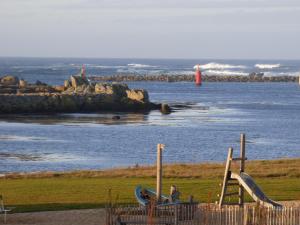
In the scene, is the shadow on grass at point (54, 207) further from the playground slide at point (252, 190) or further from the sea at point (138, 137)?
the sea at point (138, 137)

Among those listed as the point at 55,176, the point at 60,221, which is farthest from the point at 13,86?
the point at 60,221

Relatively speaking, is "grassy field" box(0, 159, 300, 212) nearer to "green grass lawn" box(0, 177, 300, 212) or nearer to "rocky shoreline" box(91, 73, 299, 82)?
"green grass lawn" box(0, 177, 300, 212)

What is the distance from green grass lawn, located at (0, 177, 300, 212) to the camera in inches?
1037

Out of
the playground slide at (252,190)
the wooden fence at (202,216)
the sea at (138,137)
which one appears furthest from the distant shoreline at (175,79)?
the wooden fence at (202,216)

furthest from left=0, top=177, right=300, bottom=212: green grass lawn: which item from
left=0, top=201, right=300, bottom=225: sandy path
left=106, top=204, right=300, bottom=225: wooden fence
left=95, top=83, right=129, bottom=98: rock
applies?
left=95, top=83, right=129, bottom=98: rock

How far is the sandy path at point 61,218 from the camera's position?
2289cm

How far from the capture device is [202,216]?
21.5 meters

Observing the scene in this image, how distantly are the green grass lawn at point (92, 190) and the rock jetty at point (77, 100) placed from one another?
160ft

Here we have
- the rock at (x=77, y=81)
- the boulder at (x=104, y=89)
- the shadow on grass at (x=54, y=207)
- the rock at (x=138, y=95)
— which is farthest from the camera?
the rock at (x=77, y=81)

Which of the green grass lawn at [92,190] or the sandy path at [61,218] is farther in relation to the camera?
the green grass lawn at [92,190]

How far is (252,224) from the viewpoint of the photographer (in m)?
20.3

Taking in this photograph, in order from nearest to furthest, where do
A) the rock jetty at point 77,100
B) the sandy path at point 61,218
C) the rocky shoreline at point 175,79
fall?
1. the sandy path at point 61,218
2. the rock jetty at point 77,100
3. the rocky shoreline at point 175,79

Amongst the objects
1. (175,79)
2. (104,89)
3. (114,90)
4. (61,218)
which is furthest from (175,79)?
(61,218)

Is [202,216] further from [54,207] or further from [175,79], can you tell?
[175,79]
